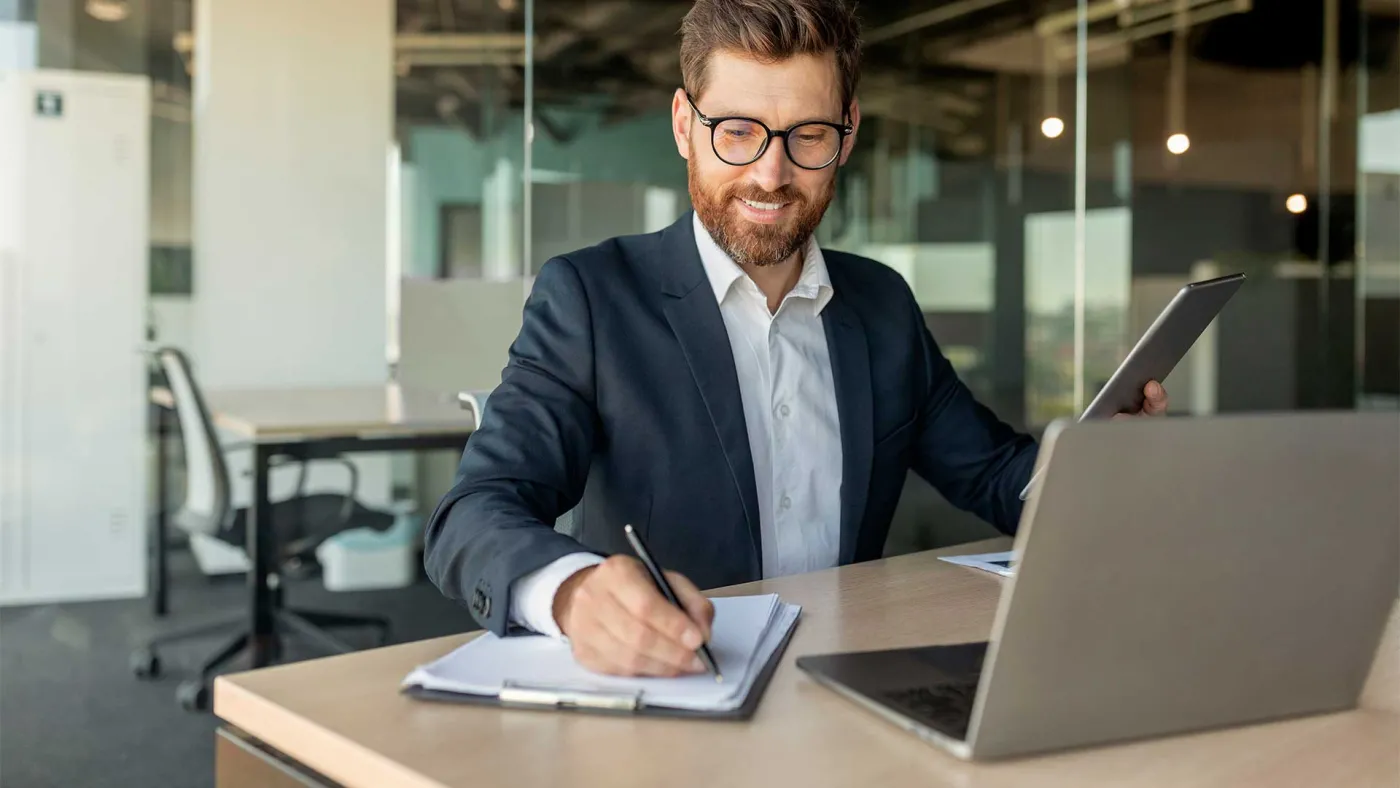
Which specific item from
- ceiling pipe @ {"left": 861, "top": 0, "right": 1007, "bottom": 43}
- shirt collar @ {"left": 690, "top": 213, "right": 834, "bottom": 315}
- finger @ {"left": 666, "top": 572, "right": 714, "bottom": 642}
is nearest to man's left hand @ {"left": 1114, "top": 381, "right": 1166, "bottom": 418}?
Result: shirt collar @ {"left": 690, "top": 213, "right": 834, "bottom": 315}

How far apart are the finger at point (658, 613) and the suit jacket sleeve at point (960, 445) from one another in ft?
3.20

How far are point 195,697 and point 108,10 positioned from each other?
221 cm

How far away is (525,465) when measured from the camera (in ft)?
4.61

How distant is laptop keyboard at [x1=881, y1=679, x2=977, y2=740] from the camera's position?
0.85 m

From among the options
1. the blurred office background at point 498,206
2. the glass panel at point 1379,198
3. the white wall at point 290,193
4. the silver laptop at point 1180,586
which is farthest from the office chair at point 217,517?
the glass panel at point 1379,198

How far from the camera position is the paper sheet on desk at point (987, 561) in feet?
4.81

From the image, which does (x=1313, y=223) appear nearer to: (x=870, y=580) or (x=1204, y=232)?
(x=1204, y=232)

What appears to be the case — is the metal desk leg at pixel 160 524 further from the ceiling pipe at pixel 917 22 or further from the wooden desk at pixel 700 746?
the wooden desk at pixel 700 746

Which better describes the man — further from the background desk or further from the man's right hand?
the background desk

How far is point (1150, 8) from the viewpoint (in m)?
5.35

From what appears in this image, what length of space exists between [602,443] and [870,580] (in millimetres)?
395

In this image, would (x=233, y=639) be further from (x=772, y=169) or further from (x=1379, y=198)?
(x=1379, y=198)

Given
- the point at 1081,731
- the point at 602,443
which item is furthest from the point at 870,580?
the point at 1081,731

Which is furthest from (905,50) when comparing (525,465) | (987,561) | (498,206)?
(525,465)
